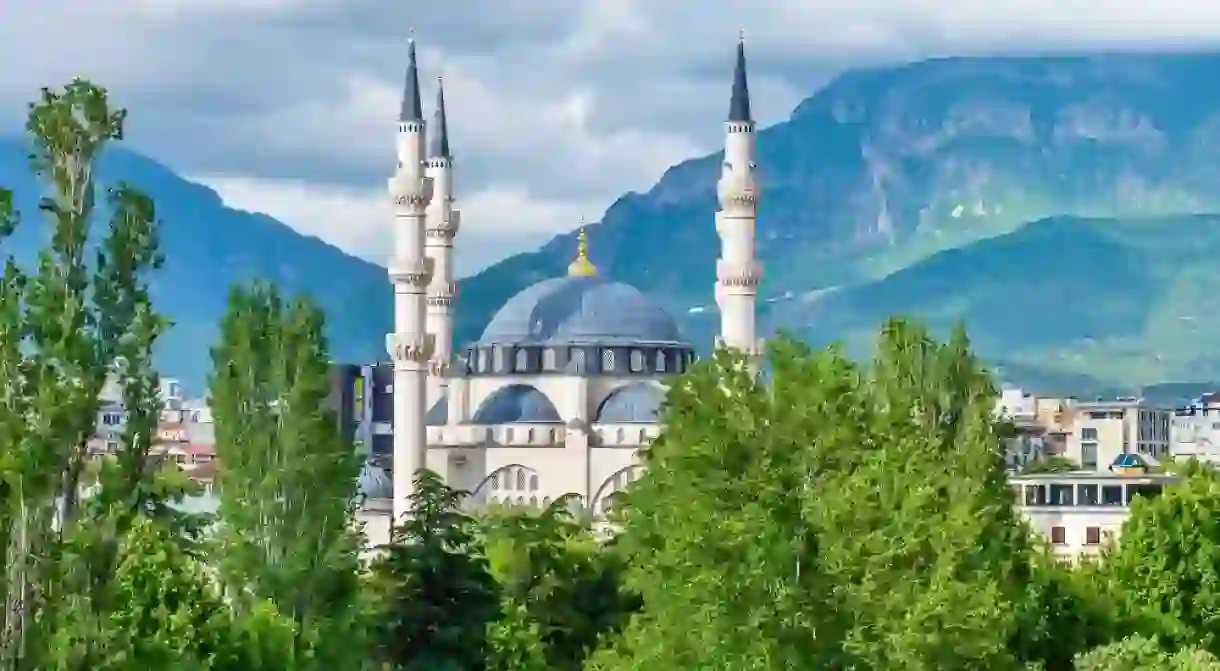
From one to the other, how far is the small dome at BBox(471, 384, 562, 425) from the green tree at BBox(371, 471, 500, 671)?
3731 centimetres

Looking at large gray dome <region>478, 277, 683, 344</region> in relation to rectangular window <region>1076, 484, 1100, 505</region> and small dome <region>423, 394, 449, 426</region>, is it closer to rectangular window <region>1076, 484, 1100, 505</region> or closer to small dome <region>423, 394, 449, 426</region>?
small dome <region>423, 394, 449, 426</region>

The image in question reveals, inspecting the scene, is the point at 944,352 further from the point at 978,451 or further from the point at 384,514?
the point at 384,514

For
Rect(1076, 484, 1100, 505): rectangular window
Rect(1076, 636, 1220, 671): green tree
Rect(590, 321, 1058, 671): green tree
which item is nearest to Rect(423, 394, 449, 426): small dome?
Rect(1076, 484, 1100, 505): rectangular window

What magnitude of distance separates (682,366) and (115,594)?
58.0 metres

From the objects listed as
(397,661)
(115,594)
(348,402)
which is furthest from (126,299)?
(348,402)

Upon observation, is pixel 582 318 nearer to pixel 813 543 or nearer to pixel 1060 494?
pixel 1060 494

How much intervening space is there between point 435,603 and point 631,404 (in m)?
38.7

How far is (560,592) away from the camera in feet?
132

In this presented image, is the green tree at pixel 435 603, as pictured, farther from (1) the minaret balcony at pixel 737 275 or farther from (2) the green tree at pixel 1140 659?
(1) the minaret balcony at pixel 737 275

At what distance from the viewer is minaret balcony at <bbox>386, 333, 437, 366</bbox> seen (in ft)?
213

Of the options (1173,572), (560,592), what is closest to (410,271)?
(560,592)

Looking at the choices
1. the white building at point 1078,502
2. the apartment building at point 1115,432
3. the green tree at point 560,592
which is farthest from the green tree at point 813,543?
the apartment building at point 1115,432

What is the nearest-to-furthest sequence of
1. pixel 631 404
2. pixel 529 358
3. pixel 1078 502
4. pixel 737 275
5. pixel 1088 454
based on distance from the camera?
pixel 1078 502
pixel 737 275
pixel 631 404
pixel 529 358
pixel 1088 454

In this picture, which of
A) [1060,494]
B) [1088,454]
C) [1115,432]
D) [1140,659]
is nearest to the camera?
[1140,659]
